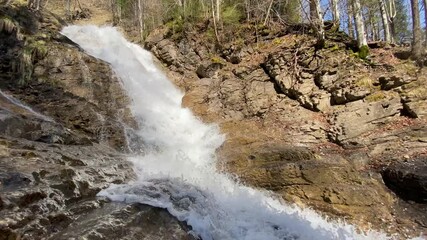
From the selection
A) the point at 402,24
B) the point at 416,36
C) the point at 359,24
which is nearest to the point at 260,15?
the point at 359,24

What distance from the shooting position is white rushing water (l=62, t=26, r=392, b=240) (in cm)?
680

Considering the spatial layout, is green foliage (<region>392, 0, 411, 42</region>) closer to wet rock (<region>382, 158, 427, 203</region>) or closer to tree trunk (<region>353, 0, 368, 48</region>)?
tree trunk (<region>353, 0, 368, 48</region>)

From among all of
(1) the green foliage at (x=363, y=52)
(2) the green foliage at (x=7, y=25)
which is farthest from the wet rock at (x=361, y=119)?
(2) the green foliage at (x=7, y=25)

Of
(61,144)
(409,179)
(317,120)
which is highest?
(61,144)

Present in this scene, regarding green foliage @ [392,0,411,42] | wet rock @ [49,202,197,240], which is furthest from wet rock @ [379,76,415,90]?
green foliage @ [392,0,411,42]

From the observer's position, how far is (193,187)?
8.23m

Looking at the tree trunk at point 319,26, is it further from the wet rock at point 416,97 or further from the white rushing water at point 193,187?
the white rushing water at point 193,187

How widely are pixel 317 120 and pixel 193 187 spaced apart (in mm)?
6326

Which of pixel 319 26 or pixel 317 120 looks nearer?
pixel 317 120

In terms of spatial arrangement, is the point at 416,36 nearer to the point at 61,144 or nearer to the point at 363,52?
the point at 363,52

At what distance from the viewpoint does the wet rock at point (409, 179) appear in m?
8.56

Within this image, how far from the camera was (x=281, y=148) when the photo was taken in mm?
10961

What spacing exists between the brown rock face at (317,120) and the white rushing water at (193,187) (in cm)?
56

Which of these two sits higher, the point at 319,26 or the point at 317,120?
the point at 319,26
